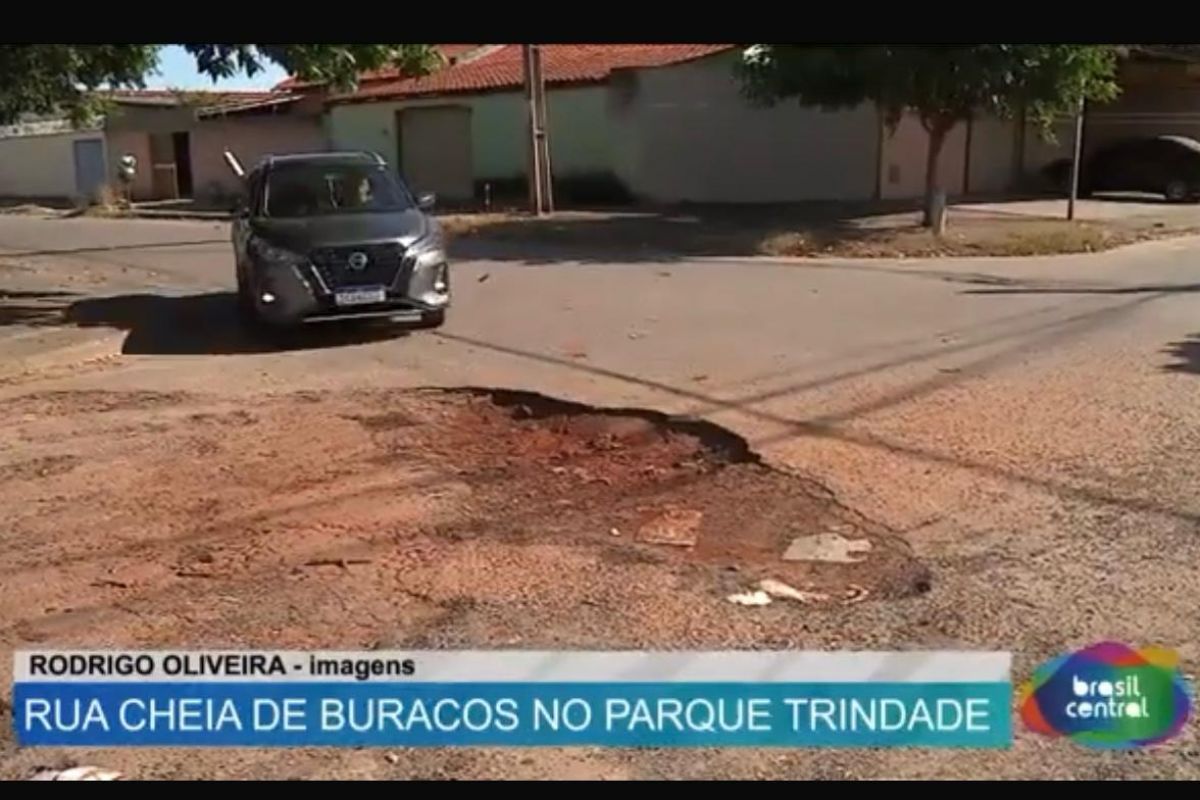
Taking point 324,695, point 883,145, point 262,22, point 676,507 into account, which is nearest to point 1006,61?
point 883,145

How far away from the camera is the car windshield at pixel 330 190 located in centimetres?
1096

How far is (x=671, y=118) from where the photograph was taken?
26.6 meters

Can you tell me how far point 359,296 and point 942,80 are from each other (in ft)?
35.3

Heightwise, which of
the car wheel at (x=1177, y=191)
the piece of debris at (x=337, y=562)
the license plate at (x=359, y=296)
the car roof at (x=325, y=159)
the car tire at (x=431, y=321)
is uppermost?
the car roof at (x=325, y=159)

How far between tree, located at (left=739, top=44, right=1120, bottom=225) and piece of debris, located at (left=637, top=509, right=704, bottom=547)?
12.5 metres

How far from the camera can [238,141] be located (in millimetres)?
35719

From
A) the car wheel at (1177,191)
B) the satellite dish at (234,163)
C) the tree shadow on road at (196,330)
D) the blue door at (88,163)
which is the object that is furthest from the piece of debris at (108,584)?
the blue door at (88,163)

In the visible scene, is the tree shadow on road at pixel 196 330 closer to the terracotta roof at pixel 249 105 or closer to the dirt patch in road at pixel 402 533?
the dirt patch in road at pixel 402 533

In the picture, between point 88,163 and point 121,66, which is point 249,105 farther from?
point 121,66

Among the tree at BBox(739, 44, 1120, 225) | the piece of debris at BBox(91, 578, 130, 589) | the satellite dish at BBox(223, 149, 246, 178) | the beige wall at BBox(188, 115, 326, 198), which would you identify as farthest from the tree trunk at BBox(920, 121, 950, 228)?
the beige wall at BBox(188, 115, 326, 198)

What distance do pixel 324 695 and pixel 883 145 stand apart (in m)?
25.4

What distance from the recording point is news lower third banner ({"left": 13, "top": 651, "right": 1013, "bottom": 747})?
11.8ft

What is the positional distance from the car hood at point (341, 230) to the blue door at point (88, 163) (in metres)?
30.1

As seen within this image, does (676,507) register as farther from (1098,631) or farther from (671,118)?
(671,118)
